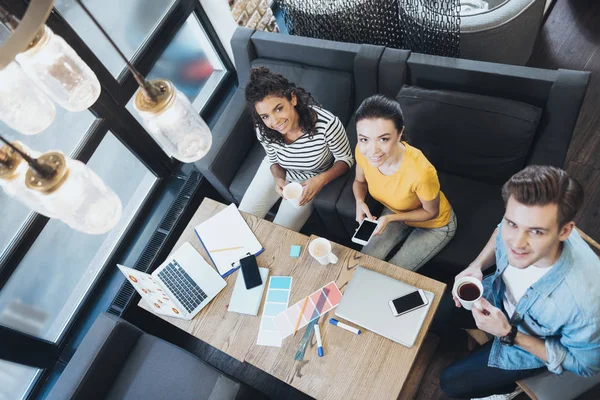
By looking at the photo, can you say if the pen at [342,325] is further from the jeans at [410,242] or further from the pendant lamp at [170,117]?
the pendant lamp at [170,117]

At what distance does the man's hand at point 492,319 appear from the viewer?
5.17ft

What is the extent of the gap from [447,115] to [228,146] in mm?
1217

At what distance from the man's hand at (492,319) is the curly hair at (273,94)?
1.08 meters

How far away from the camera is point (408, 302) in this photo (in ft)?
5.84

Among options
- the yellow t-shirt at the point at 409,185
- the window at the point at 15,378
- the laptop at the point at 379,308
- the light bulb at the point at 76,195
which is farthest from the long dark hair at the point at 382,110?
the window at the point at 15,378

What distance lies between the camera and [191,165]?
3113 millimetres

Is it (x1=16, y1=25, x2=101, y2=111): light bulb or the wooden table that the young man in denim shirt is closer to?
the wooden table

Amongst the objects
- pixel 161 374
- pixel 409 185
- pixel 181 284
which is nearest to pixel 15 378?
pixel 161 374

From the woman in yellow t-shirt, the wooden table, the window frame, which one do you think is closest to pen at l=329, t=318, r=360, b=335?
the wooden table

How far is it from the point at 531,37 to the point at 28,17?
2861 millimetres

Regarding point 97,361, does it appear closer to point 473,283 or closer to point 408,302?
point 408,302

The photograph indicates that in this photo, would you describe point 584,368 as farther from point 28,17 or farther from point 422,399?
point 28,17

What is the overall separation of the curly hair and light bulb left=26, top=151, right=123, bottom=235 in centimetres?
110

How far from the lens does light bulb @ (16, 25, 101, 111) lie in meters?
0.96
